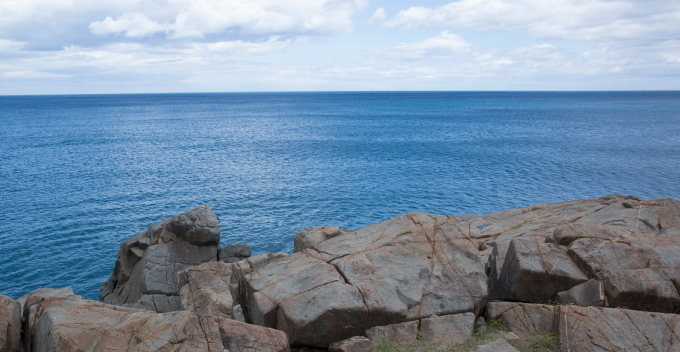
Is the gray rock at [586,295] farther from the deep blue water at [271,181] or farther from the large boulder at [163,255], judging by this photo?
the deep blue water at [271,181]

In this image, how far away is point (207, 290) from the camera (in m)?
23.7

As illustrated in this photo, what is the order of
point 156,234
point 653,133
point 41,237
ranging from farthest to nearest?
point 653,133 → point 41,237 → point 156,234

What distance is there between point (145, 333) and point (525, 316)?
1317cm

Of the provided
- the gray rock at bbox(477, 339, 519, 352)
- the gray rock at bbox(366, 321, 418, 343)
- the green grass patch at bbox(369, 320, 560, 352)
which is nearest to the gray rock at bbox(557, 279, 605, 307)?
the green grass patch at bbox(369, 320, 560, 352)

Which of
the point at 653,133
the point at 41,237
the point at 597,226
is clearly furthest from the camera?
the point at 653,133

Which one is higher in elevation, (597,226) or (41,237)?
(597,226)

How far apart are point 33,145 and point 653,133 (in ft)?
510

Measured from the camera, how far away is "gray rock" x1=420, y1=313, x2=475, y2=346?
15266 mm

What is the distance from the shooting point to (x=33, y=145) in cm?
10075

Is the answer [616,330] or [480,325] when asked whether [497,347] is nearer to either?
[480,325]

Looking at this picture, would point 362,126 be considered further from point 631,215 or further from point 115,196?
point 631,215

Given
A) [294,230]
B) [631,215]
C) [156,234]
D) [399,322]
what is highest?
[631,215]

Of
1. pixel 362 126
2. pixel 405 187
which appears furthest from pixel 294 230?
pixel 362 126

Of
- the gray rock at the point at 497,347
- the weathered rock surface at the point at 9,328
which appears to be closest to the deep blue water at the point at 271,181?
the weathered rock surface at the point at 9,328
